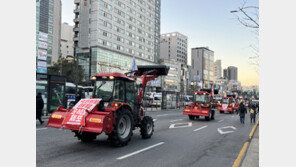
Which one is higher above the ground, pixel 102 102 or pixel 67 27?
pixel 67 27

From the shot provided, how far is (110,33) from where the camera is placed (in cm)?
6569

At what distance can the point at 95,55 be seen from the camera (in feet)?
198

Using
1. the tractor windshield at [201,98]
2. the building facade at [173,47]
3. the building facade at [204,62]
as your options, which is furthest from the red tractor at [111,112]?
the building facade at [204,62]

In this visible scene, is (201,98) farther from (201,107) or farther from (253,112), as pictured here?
(253,112)

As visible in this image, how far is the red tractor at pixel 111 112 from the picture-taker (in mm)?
6922

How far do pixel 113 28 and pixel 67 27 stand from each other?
152 feet

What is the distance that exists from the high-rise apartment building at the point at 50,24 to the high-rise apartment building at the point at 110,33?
53.4 ft

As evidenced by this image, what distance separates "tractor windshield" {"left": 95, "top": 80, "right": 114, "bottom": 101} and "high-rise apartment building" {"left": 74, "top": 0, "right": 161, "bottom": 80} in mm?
50215

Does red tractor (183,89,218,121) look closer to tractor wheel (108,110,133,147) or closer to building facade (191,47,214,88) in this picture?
tractor wheel (108,110,133,147)

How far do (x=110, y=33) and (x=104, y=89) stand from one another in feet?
198

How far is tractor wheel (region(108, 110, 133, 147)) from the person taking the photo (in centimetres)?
745

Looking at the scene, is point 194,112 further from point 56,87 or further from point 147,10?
point 147,10

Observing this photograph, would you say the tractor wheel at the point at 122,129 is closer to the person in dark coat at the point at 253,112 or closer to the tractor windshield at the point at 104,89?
the tractor windshield at the point at 104,89
